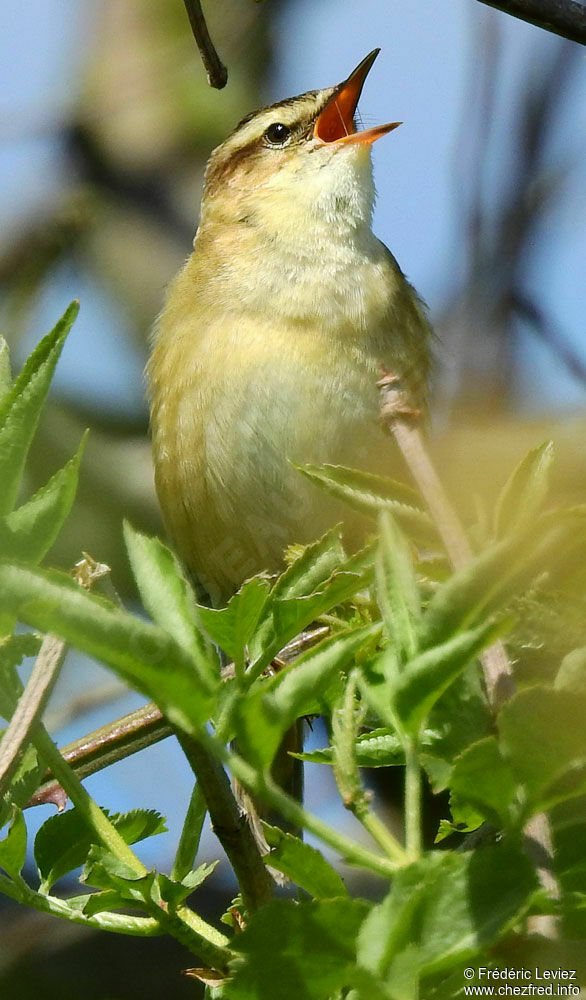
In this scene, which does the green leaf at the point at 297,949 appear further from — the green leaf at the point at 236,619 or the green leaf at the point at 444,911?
the green leaf at the point at 236,619

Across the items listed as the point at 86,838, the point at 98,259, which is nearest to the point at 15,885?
the point at 86,838

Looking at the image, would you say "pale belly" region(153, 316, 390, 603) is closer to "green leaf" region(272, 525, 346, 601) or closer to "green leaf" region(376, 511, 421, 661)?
"green leaf" region(272, 525, 346, 601)

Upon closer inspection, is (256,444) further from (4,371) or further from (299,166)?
(4,371)

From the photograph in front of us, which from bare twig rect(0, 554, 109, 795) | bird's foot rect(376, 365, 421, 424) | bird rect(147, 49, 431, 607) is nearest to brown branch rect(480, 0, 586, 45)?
bird's foot rect(376, 365, 421, 424)

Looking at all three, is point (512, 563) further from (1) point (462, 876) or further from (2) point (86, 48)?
(2) point (86, 48)

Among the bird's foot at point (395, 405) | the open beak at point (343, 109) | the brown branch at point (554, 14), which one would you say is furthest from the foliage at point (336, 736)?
the open beak at point (343, 109)

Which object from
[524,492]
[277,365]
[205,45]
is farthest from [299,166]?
[524,492]
